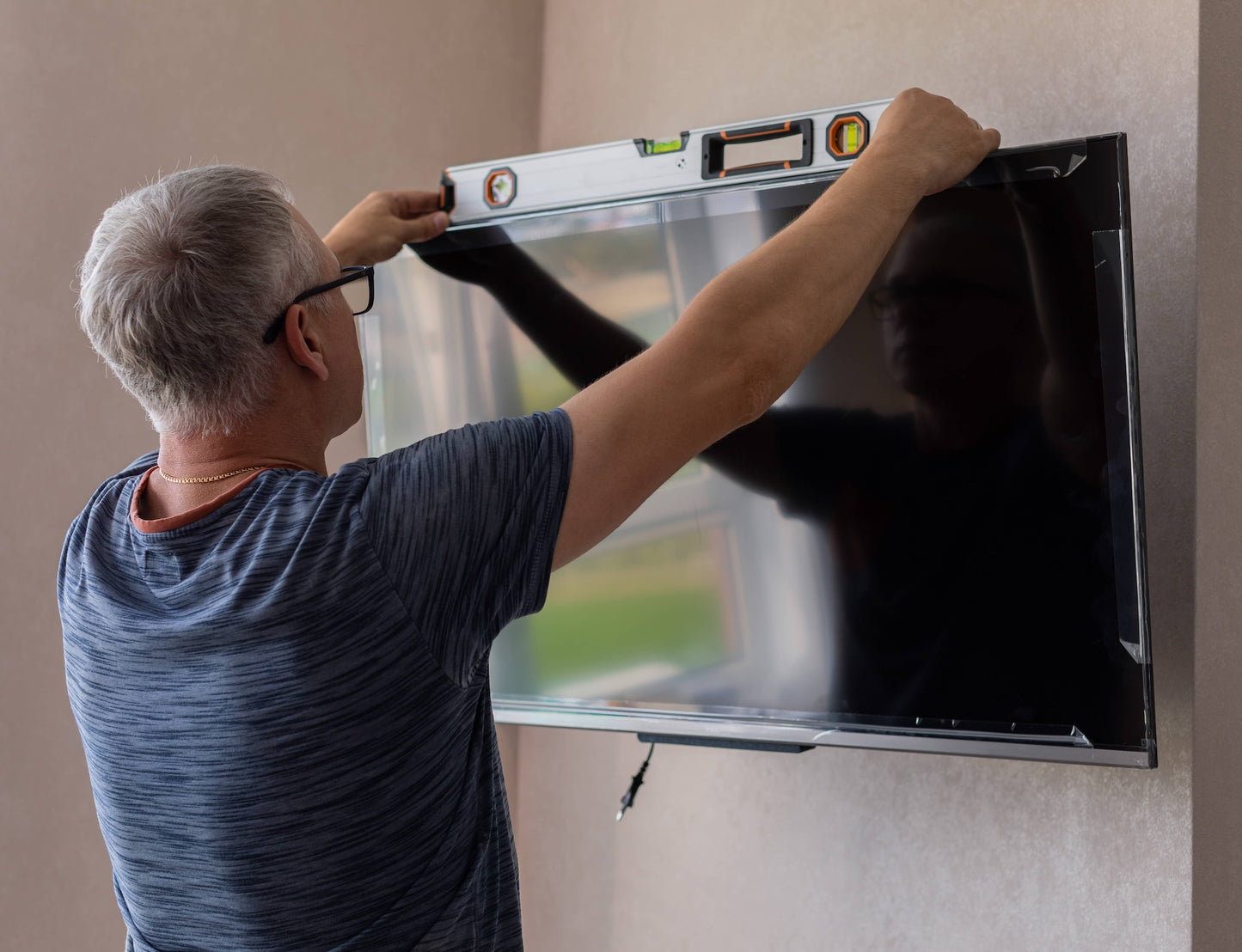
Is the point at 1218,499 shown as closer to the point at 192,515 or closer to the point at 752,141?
the point at 752,141

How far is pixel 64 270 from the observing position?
1671mm

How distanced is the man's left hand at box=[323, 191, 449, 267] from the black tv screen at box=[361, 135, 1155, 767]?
2.1 inches

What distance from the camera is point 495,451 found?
894 millimetres

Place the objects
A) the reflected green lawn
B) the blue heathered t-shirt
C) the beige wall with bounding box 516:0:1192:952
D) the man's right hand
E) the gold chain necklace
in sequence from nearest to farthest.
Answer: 1. the blue heathered t-shirt
2. the gold chain necklace
3. the man's right hand
4. the beige wall with bounding box 516:0:1192:952
5. the reflected green lawn

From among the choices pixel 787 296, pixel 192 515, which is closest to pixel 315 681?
pixel 192 515

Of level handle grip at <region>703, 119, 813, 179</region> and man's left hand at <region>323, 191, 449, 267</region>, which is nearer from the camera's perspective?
level handle grip at <region>703, 119, 813, 179</region>

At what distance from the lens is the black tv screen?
4.09 ft

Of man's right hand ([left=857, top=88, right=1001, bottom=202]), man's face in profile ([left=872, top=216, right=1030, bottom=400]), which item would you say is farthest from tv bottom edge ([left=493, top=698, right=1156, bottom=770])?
man's right hand ([left=857, top=88, right=1001, bottom=202])

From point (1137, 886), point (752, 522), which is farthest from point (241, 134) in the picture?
point (1137, 886)

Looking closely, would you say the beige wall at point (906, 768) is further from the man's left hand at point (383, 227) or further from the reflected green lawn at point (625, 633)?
the man's left hand at point (383, 227)

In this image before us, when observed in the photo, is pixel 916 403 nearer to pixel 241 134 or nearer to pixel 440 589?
pixel 440 589

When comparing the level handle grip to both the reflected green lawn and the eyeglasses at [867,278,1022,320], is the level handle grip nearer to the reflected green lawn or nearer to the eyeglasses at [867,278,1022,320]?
the eyeglasses at [867,278,1022,320]

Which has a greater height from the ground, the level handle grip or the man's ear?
the level handle grip

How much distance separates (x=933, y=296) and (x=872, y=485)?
0.25 metres
